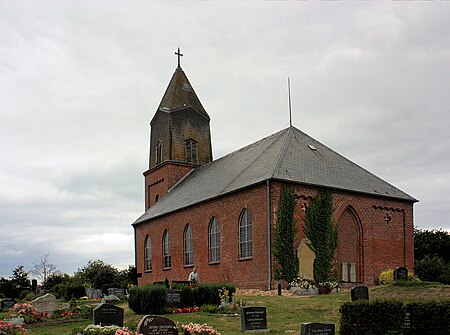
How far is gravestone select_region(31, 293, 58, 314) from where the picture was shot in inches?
940

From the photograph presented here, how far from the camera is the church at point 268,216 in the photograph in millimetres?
28312

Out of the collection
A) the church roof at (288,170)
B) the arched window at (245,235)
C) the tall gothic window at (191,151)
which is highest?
the tall gothic window at (191,151)

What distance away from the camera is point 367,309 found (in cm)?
1432

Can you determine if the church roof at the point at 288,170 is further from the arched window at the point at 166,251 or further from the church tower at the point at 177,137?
the church tower at the point at 177,137

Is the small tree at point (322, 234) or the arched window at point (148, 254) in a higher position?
the small tree at point (322, 234)

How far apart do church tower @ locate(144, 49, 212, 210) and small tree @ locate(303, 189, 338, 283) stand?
1834 centimetres

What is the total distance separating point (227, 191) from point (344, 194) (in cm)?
625

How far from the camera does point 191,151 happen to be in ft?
151

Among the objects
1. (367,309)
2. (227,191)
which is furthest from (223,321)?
(227,191)

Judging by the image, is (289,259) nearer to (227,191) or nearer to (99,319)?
(227,191)

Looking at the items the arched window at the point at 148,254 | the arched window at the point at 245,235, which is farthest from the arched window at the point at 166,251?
the arched window at the point at 245,235

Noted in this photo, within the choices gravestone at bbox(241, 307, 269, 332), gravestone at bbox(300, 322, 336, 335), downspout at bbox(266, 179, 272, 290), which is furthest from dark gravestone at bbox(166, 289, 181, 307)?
gravestone at bbox(300, 322, 336, 335)

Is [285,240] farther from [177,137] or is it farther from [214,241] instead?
[177,137]

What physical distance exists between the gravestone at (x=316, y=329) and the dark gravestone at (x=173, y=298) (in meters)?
9.56
